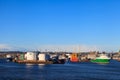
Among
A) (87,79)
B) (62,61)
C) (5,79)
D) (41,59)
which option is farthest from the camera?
(62,61)

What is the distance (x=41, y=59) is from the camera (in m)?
178

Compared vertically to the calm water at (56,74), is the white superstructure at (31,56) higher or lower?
higher

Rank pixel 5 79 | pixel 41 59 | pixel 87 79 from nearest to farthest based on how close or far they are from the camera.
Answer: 1. pixel 5 79
2. pixel 87 79
3. pixel 41 59

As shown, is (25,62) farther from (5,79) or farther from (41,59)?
(5,79)

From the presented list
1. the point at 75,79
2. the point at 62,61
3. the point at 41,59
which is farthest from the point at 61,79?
the point at 62,61

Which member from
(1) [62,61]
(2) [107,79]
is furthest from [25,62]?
(2) [107,79]

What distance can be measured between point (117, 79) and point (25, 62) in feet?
368

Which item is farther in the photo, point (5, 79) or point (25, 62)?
point (25, 62)

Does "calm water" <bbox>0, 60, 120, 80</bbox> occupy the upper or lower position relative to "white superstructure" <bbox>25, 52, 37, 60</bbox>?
lower

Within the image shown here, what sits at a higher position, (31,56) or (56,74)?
(31,56)

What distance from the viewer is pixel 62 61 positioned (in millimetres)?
192625

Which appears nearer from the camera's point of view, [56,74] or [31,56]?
[56,74]

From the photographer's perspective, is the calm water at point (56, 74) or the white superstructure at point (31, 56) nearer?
the calm water at point (56, 74)

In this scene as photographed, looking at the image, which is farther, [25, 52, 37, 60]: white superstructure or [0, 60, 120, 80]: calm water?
[25, 52, 37, 60]: white superstructure
